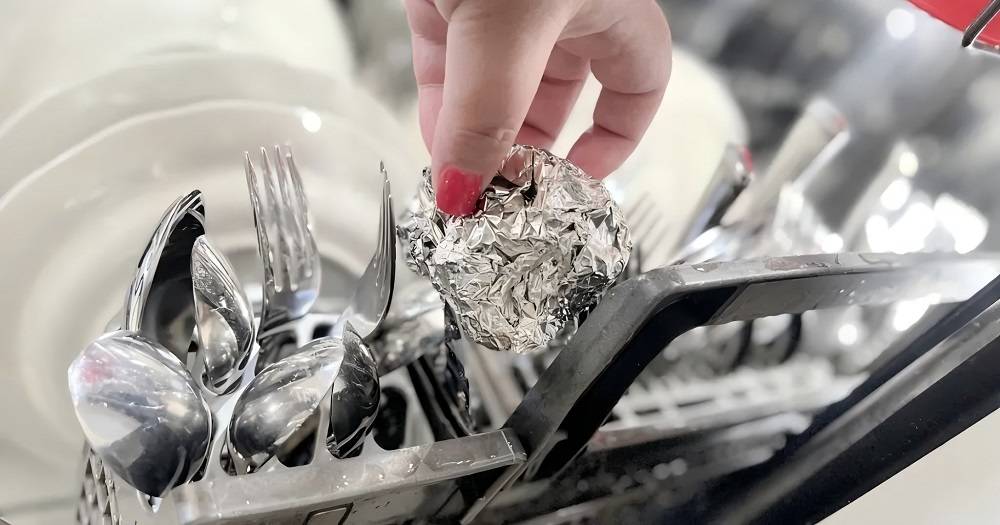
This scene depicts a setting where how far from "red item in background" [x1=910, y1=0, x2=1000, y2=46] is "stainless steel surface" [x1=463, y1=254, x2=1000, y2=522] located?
237 millimetres

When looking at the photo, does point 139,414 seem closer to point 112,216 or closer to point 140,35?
point 112,216

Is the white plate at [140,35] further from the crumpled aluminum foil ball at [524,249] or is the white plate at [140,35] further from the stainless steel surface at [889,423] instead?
the stainless steel surface at [889,423]

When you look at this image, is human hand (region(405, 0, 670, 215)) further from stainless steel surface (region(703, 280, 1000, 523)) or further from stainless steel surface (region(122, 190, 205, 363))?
stainless steel surface (region(703, 280, 1000, 523))

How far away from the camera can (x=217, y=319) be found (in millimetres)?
349

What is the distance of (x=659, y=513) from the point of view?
38 centimetres

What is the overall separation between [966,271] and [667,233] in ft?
0.76

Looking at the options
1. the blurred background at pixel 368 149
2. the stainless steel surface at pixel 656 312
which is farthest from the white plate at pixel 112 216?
the stainless steel surface at pixel 656 312

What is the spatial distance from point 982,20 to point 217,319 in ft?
1.65

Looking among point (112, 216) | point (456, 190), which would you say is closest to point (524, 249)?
point (456, 190)

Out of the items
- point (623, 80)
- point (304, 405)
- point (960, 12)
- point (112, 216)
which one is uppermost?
point (960, 12)

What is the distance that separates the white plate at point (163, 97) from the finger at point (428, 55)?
0.34 feet

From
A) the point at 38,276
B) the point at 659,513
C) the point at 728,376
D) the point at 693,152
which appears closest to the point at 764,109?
the point at 693,152

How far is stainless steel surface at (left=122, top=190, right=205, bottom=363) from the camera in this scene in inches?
12.5

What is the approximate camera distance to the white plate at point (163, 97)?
47cm
